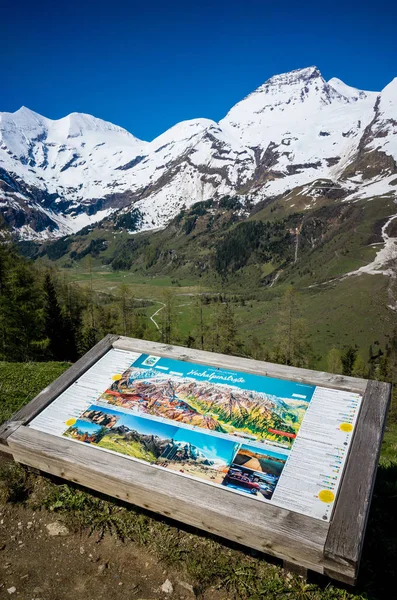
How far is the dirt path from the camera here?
5215mm

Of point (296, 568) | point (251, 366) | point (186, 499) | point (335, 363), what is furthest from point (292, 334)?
point (186, 499)

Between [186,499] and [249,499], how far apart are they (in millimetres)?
880

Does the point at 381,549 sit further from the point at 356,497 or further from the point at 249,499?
the point at 249,499

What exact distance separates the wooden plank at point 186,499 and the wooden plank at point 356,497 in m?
0.17

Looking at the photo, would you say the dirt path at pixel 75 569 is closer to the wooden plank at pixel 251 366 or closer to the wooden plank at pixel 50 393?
the wooden plank at pixel 50 393

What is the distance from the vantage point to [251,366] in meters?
7.80

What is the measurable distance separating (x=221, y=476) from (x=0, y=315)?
30.5 m

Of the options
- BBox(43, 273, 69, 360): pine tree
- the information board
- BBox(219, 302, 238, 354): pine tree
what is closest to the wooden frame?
the information board

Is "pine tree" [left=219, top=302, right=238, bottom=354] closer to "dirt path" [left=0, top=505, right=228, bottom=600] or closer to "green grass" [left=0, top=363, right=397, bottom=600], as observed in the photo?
"green grass" [left=0, top=363, right=397, bottom=600]

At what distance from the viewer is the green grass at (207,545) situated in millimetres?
5328

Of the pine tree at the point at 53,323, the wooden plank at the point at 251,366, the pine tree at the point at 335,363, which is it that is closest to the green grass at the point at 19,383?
the wooden plank at the point at 251,366

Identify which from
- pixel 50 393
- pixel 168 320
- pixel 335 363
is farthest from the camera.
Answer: pixel 335 363

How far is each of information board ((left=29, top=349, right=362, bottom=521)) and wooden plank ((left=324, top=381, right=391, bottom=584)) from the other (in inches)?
A: 5.5

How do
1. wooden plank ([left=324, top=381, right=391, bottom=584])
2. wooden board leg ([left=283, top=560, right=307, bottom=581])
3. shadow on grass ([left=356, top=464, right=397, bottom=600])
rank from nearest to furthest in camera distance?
wooden plank ([left=324, top=381, right=391, bottom=584])
wooden board leg ([left=283, top=560, right=307, bottom=581])
shadow on grass ([left=356, top=464, right=397, bottom=600])
